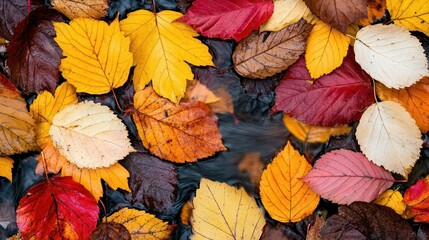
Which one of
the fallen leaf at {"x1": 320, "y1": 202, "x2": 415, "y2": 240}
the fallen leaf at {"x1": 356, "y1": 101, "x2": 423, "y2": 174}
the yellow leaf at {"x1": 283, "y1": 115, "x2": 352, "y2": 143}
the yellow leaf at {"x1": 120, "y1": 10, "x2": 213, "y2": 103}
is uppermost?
the yellow leaf at {"x1": 120, "y1": 10, "x2": 213, "y2": 103}

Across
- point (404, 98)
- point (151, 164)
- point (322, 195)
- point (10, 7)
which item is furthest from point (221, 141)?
point (10, 7)

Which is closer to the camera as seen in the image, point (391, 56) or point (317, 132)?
point (391, 56)

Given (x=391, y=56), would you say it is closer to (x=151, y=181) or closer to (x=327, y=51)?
(x=327, y=51)

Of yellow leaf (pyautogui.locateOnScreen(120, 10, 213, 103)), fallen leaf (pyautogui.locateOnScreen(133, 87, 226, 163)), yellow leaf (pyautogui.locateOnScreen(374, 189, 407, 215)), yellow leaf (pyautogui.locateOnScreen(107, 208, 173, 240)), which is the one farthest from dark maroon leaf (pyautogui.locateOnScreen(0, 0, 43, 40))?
yellow leaf (pyautogui.locateOnScreen(374, 189, 407, 215))

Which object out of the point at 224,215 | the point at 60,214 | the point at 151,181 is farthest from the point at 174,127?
the point at 60,214

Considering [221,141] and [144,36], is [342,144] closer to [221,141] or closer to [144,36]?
[221,141]

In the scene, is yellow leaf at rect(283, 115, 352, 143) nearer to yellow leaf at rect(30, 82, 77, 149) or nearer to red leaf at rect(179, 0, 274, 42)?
red leaf at rect(179, 0, 274, 42)
